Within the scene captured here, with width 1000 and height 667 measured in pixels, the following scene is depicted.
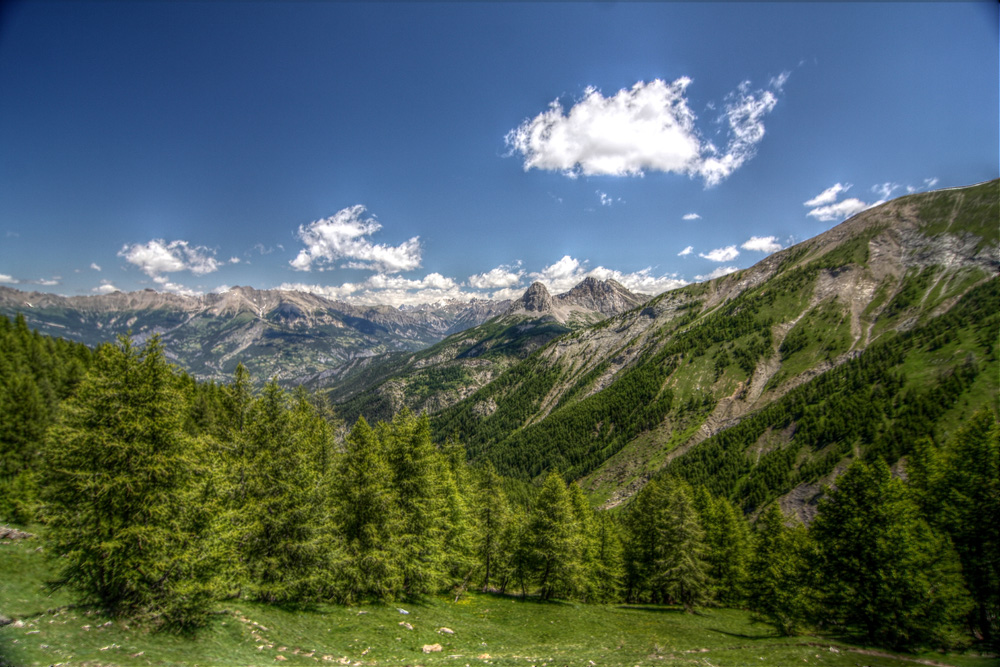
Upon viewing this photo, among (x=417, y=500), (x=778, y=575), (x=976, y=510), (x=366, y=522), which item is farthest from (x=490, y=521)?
(x=976, y=510)

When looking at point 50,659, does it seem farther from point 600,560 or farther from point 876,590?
point 600,560

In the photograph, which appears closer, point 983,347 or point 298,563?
point 298,563

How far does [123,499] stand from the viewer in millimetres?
16188

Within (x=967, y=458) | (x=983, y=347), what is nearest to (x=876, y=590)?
(x=967, y=458)

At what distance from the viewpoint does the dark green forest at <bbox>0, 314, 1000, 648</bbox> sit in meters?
16.2

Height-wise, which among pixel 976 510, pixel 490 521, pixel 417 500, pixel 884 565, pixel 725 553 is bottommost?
pixel 725 553

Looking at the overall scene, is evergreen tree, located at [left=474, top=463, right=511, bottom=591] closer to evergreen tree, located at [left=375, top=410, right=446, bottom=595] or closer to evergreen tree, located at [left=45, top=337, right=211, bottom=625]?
evergreen tree, located at [left=375, top=410, right=446, bottom=595]

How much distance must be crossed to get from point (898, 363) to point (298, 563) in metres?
200

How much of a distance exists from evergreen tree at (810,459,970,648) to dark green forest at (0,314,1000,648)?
0.35 ft

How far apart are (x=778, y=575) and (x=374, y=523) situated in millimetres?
35415

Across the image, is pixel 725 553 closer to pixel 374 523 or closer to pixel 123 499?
pixel 374 523

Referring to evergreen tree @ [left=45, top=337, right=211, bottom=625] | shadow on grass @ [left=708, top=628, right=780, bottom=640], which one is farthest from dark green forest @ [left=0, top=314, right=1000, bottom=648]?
shadow on grass @ [left=708, top=628, right=780, bottom=640]

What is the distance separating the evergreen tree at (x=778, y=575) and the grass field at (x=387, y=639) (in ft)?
6.11

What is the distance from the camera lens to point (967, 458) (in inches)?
1048
